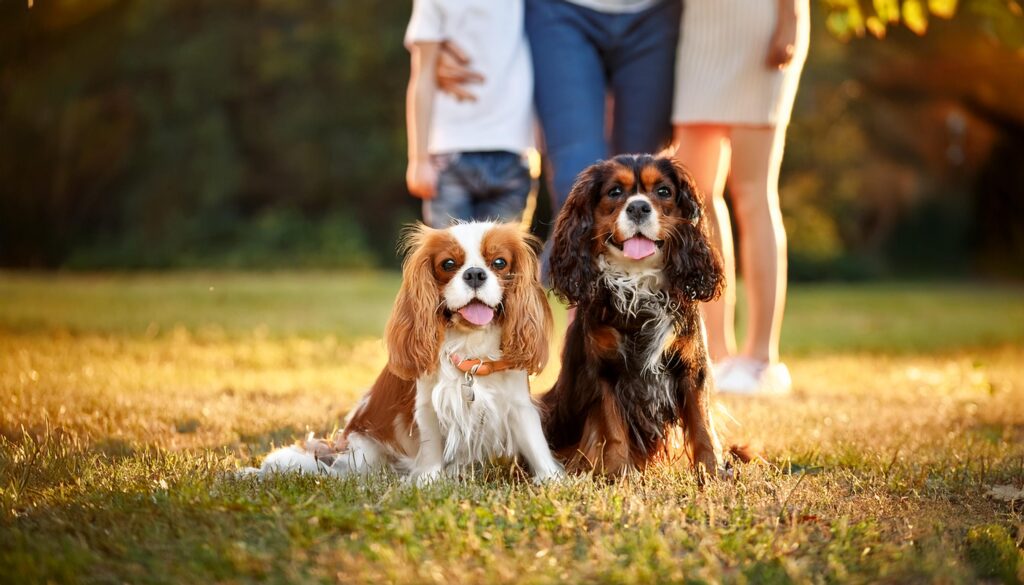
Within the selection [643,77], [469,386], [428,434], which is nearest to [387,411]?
[428,434]

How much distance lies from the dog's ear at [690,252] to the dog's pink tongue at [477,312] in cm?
62

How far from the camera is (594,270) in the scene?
3.71m

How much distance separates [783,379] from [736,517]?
2.83 metres

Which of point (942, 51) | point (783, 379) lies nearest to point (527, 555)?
point (783, 379)

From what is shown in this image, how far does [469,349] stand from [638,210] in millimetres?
710

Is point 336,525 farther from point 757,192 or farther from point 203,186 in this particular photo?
point 203,186

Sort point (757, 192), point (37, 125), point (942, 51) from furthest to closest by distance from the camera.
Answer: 1. point (37, 125)
2. point (942, 51)
3. point (757, 192)

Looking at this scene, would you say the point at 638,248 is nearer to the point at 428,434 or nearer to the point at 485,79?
the point at 428,434

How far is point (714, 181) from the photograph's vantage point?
549 centimetres

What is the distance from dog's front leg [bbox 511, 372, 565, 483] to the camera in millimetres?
3600

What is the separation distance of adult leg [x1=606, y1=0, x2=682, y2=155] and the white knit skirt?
0.07m

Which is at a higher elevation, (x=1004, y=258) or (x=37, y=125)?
(x=37, y=125)

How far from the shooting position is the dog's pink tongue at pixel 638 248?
3639 mm

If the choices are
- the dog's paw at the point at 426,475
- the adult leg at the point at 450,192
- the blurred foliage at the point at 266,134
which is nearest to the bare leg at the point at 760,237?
the adult leg at the point at 450,192
